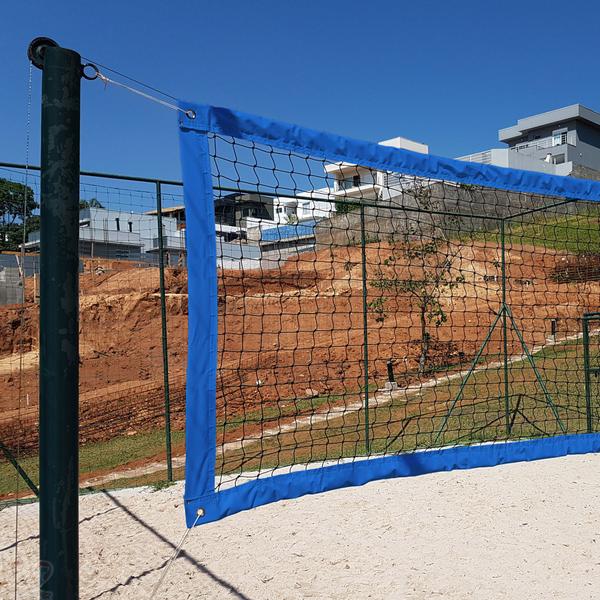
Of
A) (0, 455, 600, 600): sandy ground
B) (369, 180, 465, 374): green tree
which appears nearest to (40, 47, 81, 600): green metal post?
(0, 455, 600, 600): sandy ground

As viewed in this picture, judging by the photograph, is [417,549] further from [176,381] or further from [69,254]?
[176,381]

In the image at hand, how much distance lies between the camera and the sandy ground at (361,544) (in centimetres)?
313

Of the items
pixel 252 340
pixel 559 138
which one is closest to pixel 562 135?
pixel 559 138

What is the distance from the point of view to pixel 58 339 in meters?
1.88

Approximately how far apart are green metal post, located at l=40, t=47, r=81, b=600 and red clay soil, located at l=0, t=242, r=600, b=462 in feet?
18.8

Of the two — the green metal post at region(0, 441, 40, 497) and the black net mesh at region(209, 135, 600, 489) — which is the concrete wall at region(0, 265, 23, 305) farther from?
the green metal post at region(0, 441, 40, 497)

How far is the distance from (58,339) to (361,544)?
2.48 meters

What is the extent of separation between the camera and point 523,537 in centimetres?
373

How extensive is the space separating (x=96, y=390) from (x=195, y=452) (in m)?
10.4

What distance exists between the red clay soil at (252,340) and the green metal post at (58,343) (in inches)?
225

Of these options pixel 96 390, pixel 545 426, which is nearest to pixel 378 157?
pixel 545 426

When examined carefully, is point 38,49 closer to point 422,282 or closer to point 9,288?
point 422,282

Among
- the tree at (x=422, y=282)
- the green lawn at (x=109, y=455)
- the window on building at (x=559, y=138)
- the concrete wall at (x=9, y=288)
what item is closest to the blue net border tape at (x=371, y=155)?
the tree at (x=422, y=282)

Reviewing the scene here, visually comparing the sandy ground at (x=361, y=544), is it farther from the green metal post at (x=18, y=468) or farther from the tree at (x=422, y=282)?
the tree at (x=422, y=282)
